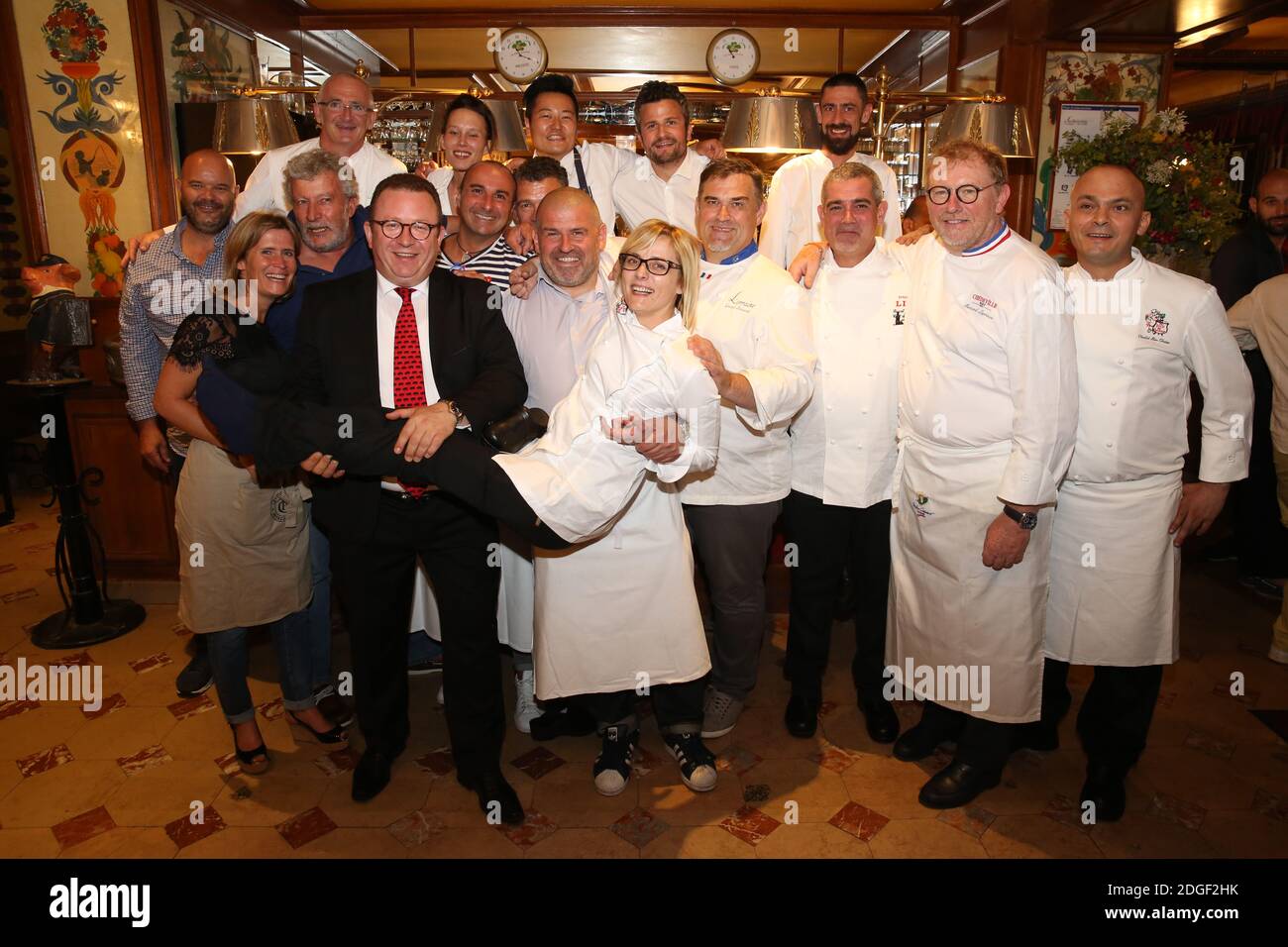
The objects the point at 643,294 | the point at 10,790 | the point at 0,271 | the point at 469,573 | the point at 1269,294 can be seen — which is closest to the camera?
the point at 643,294

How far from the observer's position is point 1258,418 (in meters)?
4.56

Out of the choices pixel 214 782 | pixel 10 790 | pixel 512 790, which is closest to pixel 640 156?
pixel 512 790

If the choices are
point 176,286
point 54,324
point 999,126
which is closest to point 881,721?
point 176,286

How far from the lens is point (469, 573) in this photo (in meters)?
2.51

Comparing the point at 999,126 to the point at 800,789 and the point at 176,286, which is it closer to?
the point at 800,789

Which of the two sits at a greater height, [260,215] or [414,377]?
[260,215]

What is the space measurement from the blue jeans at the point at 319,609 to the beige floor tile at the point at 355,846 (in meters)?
0.70

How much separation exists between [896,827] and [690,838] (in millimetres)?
634

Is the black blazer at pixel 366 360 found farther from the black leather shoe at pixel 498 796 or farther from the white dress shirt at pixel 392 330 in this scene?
the black leather shoe at pixel 498 796

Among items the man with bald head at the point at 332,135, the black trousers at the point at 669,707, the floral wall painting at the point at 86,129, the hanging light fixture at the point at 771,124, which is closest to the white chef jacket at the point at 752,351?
the black trousers at the point at 669,707

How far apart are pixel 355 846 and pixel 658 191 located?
9.33 ft

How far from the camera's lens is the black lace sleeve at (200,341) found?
2455 millimetres

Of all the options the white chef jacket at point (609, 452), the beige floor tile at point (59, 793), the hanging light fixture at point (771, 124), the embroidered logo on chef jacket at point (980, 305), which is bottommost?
the beige floor tile at point (59, 793)

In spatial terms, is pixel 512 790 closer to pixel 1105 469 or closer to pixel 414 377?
pixel 414 377
